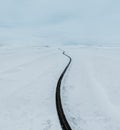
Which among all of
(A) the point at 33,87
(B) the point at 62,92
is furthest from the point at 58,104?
(A) the point at 33,87

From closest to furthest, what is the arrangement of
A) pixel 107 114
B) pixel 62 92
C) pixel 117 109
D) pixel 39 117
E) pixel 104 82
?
pixel 39 117
pixel 107 114
pixel 117 109
pixel 62 92
pixel 104 82

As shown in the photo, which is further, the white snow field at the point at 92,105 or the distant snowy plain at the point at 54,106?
the white snow field at the point at 92,105

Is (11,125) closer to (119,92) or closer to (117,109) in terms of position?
(117,109)

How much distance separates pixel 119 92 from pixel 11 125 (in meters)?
5.20

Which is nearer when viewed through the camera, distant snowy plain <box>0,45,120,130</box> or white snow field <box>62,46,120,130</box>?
distant snowy plain <box>0,45,120,130</box>

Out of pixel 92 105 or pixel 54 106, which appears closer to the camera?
pixel 54 106

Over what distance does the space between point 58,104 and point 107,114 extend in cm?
153

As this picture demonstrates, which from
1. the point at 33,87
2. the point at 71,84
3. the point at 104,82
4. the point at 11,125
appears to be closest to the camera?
the point at 11,125

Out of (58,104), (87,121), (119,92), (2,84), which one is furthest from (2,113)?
(119,92)

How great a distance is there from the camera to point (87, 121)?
5906 millimetres

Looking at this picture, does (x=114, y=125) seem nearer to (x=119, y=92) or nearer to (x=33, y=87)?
(x=119, y=92)

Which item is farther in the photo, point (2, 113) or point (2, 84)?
point (2, 84)

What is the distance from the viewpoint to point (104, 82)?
37.6 feet

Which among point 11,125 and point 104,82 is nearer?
point 11,125
